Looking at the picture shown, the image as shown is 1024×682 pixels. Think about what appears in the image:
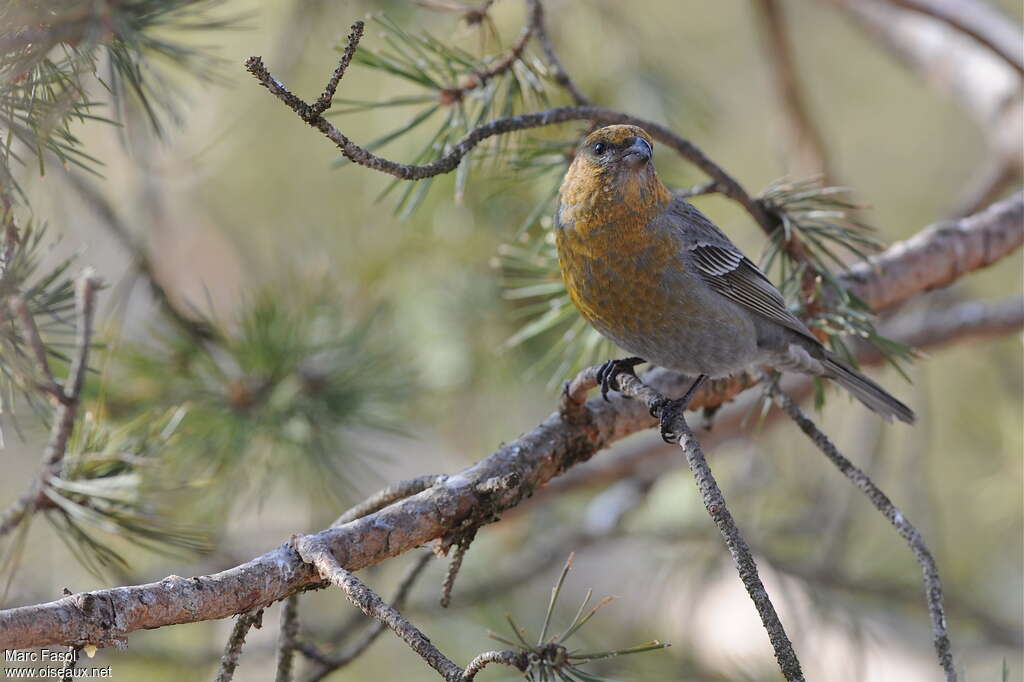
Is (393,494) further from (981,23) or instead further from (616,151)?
(981,23)

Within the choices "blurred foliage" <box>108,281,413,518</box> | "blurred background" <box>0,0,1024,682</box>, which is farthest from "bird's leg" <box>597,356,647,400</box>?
"blurred foliage" <box>108,281,413,518</box>

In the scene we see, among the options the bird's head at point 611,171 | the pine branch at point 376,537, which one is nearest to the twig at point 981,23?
the pine branch at point 376,537

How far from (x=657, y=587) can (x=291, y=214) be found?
3.90 metres

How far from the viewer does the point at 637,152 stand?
304cm

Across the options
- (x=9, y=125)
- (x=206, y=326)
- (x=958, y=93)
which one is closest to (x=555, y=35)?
(x=958, y=93)

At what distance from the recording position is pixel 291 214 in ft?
23.5

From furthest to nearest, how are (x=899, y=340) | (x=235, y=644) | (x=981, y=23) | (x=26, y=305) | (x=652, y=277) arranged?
(x=981, y=23)
(x=899, y=340)
(x=652, y=277)
(x=26, y=305)
(x=235, y=644)

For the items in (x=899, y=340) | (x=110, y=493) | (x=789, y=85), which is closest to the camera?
(x=110, y=493)

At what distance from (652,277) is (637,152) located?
41 cm

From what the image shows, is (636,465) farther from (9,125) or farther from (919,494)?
(9,125)

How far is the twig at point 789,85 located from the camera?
497cm

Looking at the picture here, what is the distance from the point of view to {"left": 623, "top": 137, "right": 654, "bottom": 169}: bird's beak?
119 inches

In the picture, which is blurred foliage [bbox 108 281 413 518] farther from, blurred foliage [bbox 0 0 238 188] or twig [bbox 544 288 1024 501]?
blurred foliage [bbox 0 0 238 188]

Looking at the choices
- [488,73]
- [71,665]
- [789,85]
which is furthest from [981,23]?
[71,665]
